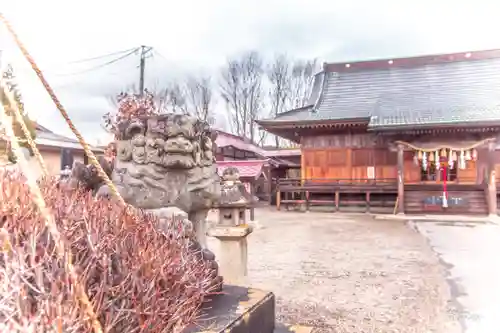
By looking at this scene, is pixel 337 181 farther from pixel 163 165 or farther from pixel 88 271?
pixel 88 271

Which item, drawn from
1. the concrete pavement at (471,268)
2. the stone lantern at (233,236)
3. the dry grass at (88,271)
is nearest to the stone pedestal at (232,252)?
the stone lantern at (233,236)

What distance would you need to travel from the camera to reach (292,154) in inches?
1099

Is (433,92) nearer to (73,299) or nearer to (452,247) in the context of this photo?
(452,247)

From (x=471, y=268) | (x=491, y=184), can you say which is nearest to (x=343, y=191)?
(x=491, y=184)

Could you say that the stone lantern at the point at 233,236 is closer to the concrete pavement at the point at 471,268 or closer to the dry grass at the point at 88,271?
the concrete pavement at the point at 471,268

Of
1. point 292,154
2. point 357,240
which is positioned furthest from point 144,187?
point 292,154

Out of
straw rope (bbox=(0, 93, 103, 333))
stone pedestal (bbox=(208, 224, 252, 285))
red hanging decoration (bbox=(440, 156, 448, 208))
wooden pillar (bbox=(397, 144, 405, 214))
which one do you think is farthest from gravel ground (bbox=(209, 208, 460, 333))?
red hanging decoration (bbox=(440, 156, 448, 208))

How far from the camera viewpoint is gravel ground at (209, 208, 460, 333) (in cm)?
414

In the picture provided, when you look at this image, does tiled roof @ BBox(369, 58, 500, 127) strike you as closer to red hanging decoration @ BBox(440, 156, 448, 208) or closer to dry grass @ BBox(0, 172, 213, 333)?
red hanging decoration @ BBox(440, 156, 448, 208)

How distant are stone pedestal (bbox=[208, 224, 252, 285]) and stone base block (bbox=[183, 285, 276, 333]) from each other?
172 cm

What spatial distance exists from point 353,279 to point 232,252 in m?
2.48

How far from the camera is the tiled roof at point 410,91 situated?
49.0ft

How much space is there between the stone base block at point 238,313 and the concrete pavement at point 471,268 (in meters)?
2.56

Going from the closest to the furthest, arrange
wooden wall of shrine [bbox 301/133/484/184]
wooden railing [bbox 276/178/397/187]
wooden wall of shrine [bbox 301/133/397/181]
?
wooden wall of shrine [bbox 301/133/484/184]
wooden railing [bbox 276/178/397/187]
wooden wall of shrine [bbox 301/133/397/181]
